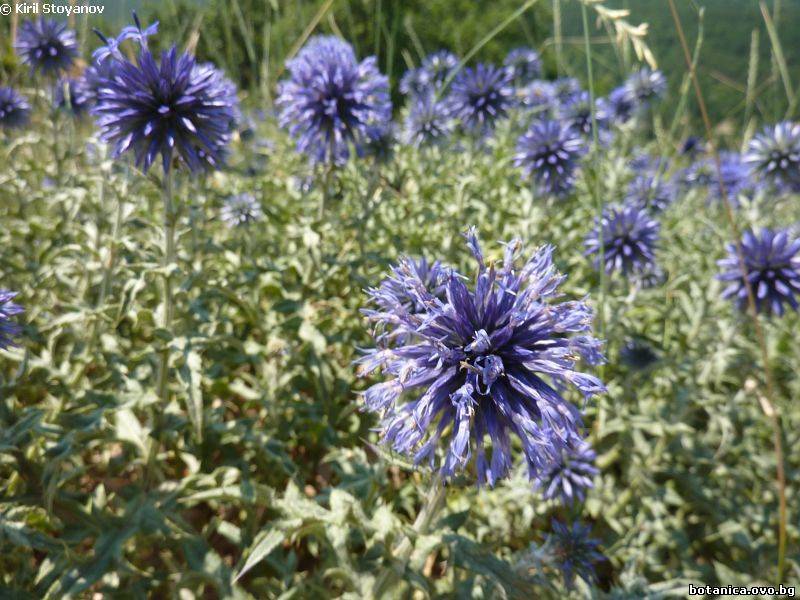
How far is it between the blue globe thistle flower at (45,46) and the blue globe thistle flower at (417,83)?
10.9 feet

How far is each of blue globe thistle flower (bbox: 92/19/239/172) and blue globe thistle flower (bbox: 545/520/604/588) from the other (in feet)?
6.83

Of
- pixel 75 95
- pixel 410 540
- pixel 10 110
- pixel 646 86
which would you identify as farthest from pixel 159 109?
pixel 646 86

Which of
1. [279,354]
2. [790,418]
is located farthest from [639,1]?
[279,354]

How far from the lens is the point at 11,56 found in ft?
15.1

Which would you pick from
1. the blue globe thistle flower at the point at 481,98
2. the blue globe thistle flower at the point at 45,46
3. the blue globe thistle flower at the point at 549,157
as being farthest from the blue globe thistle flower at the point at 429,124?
the blue globe thistle flower at the point at 45,46

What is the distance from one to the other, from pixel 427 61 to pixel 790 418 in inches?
188

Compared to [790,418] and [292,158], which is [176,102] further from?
[790,418]

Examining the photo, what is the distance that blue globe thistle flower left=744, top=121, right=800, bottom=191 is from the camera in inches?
149

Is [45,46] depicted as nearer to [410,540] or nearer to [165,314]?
[165,314]

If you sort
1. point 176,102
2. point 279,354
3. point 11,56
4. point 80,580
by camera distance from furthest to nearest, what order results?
point 11,56 < point 279,354 < point 176,102 < point 80,580

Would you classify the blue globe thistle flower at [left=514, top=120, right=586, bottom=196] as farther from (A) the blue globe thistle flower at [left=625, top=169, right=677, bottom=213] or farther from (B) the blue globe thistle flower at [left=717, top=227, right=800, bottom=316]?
(B) the blue globe thistle flower at [left=717, top=227, right=800, bottom=316]

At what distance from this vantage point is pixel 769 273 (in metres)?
2.67

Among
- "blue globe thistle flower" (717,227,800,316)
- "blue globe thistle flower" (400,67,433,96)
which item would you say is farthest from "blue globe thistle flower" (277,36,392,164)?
"blue globe thistle flower" (400,67,433,96)

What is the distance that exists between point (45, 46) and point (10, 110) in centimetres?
74
